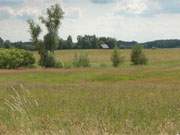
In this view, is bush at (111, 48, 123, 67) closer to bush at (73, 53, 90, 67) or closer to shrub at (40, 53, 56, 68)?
bush at (73, 53, 90, 67)

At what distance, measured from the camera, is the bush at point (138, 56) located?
267ft

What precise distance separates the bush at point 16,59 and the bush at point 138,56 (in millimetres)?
17152

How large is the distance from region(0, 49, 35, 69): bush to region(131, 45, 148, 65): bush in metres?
17.2

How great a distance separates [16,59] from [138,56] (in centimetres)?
2056

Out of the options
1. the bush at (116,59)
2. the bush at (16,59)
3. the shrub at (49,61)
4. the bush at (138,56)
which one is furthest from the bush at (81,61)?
the bush at (138,56)

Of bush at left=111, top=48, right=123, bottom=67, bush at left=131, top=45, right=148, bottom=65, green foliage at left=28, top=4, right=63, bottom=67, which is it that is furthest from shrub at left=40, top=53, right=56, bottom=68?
bush at left=131, top=45, right=148, bottom=65

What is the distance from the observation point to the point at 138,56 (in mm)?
82000

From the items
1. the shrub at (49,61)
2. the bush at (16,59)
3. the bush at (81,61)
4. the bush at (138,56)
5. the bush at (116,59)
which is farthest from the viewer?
the bush at (138,56)

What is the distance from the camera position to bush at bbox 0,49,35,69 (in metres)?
79.9

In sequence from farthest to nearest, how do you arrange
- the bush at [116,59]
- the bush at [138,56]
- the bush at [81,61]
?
the bush at [138,56], the bush at [116,59], the bush at [81,61]

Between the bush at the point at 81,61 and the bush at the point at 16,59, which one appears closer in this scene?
the bush at the point at 81,61

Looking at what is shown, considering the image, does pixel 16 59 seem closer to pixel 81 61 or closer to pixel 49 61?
pixel 49 61

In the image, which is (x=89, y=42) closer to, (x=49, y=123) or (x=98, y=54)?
(x=98, y=54)

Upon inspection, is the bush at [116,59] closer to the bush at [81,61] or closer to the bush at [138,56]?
the bush at [138,56]
